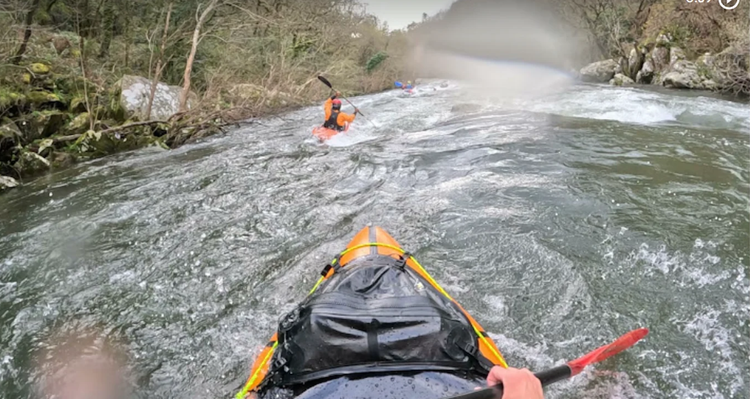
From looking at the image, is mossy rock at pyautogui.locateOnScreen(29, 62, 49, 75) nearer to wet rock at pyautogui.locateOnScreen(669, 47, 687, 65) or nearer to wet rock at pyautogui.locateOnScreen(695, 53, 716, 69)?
wet rock at pyautogui.locateOnScreen(695, 53, 716, 69)

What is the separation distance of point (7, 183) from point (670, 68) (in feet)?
60.1

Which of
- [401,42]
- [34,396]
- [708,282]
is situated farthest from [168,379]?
[401,42]

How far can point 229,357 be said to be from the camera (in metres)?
2.88

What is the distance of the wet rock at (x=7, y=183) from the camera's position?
634cm

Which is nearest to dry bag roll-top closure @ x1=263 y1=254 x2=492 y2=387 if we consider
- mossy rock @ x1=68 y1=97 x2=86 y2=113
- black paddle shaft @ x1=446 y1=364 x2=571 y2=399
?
black paddle shaft @ x1=446 y1=364 x2=571 y2=399

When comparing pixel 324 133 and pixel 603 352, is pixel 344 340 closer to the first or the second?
pixel 603 352

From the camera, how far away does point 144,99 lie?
9875 millimetres

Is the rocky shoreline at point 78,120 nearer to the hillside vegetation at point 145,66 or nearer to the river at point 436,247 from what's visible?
the hillside vegetation at point 145,66

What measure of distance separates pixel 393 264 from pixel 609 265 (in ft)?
7.12

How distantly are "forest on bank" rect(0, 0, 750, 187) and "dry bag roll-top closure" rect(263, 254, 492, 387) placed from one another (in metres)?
7.32

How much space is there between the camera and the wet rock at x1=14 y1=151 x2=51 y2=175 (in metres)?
6.89

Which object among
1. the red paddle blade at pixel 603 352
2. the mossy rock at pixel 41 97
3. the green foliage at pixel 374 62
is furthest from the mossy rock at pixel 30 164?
the green foliage at pixel 374 62

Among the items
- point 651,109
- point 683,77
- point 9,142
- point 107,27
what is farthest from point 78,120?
point 683,77

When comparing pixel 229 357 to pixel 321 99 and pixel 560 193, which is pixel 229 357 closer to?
pixel 560 193
